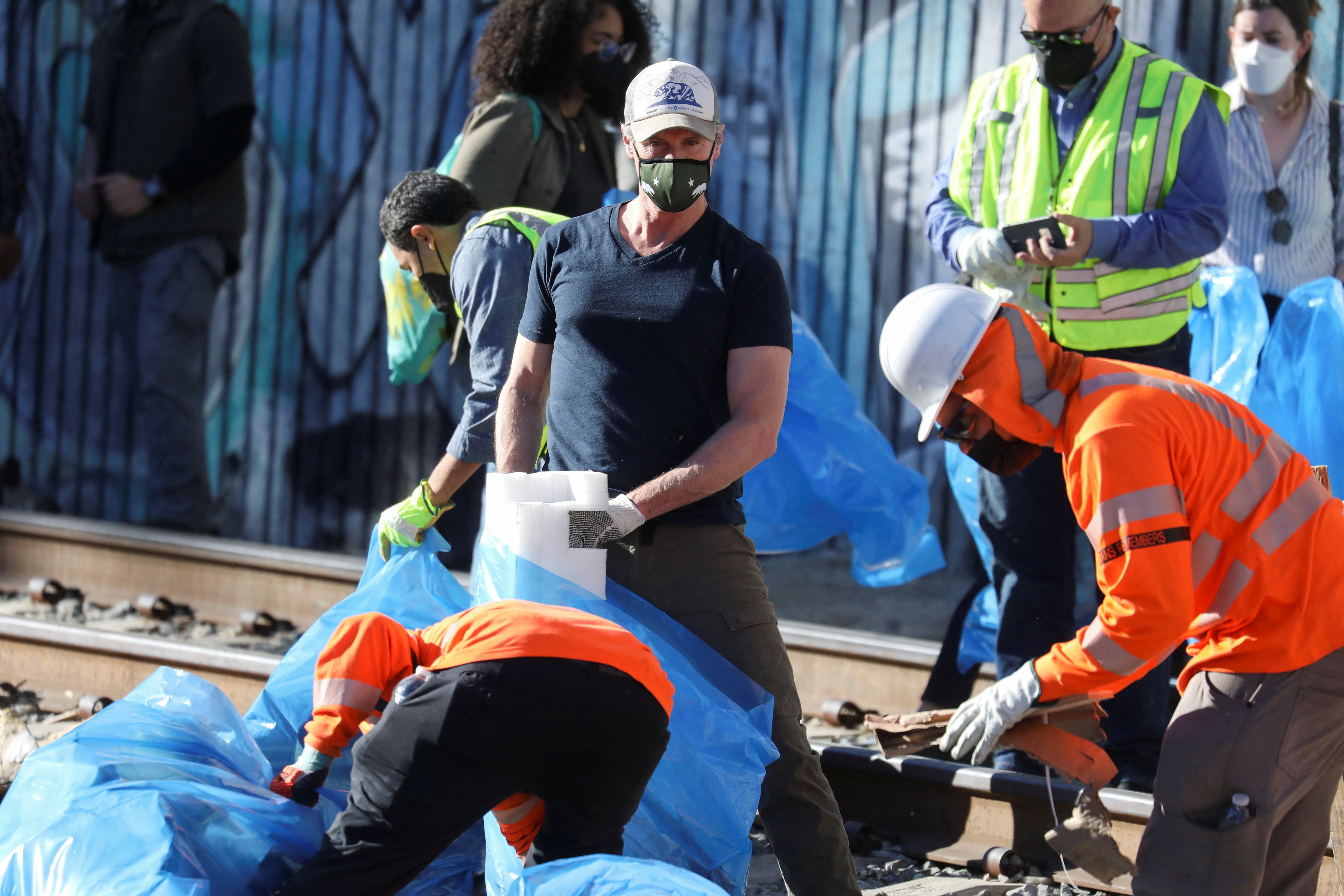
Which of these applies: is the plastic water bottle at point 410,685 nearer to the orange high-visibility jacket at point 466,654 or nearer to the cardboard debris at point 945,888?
the orange high-visibility jacket at point 466,654

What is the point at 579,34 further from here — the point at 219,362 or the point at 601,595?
the point at 219,362

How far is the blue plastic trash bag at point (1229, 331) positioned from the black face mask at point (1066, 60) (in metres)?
0.89

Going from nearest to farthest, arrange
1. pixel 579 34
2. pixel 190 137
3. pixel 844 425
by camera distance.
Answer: pixel 844 425
pixel 579 34
pixel 190 137

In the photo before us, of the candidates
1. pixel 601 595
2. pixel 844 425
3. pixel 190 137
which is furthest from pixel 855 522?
pixel 190 137

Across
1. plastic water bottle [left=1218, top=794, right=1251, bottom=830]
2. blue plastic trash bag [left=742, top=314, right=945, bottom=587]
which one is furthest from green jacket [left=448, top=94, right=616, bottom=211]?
plastic water bottle [left=1218, top=794, right=1251, bottom=830]

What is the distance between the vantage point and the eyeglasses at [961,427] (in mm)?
2971

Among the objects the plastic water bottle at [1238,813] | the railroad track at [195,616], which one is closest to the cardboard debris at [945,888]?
the plastic water bottle at [1238,813]

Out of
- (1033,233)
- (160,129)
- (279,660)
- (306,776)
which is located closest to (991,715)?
(306,776)

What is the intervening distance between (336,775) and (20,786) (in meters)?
0.78

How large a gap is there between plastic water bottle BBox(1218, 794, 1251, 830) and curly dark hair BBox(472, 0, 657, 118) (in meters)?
3.21

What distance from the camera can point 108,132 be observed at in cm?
770

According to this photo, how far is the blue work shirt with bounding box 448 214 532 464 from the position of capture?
3.85m

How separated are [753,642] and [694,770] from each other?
378 millimetres

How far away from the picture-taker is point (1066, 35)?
4121mm
